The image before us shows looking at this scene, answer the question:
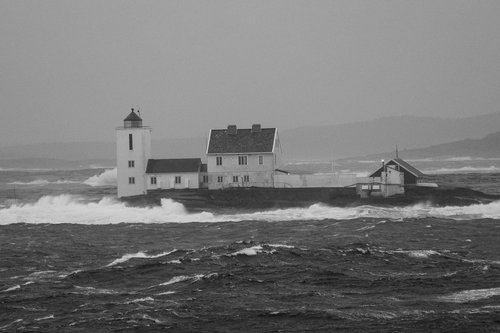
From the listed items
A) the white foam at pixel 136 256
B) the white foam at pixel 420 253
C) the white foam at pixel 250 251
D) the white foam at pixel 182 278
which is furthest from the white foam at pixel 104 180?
the white foam at pixel 182 278

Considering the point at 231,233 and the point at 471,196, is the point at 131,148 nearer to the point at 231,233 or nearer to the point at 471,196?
the point at 231,233

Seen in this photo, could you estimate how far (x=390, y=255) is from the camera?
118 feet

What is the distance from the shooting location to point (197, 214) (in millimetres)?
55594

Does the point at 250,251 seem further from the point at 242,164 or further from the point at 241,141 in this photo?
the point at 241,141

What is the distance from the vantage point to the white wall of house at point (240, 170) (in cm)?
6078

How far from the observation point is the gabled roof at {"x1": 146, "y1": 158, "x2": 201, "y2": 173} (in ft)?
200

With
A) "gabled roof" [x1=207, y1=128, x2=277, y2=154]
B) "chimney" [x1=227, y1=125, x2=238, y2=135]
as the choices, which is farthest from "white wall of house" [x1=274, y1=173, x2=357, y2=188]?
"chimney" [x1=227, y1=125, x2=238, y2=135]

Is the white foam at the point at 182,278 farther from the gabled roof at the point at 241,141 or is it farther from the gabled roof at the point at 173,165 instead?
the gabled roof at the point at 241,141

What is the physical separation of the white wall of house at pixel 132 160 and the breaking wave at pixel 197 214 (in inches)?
67.1

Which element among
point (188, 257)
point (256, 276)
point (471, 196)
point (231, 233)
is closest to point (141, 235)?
point (231, 233)

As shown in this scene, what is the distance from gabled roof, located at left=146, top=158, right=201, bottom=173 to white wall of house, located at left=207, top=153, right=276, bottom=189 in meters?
1.08

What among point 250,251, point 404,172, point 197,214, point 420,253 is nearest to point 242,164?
point 197,214

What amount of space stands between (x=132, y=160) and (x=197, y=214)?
869 centimetres

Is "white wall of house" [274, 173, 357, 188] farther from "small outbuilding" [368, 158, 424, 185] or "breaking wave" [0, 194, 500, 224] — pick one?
"breaking wave" [0, 194, 500, 224]
